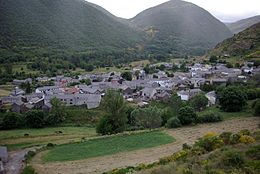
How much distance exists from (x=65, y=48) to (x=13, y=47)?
19.9 meters

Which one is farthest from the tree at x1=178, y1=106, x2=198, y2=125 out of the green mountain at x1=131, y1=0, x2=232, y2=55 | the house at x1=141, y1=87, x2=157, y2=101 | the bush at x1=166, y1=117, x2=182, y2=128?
the green mountain at x1=131, y1=0, x2=232, y2=55

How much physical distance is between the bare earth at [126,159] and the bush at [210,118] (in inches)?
82.5

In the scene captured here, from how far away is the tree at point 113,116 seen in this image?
31.4 metres

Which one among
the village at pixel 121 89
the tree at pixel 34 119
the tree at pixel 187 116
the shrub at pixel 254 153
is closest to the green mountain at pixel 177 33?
the village at pixel 121 89

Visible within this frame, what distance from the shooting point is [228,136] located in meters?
20.3

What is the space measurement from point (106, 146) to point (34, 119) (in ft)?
49.6

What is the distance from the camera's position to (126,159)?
70.2ft

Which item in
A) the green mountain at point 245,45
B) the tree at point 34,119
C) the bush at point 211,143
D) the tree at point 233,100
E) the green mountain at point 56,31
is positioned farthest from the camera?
the green mountain at point 56,31

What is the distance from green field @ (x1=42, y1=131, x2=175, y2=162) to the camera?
23.4 meters

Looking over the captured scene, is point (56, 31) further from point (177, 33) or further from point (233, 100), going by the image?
point (233, 100)

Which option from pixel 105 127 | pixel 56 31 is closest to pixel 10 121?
pixel 105 127

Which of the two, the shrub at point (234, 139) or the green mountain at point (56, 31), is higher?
the green mountain at point (56, 31)

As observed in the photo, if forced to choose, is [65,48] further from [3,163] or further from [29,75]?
[3,163]

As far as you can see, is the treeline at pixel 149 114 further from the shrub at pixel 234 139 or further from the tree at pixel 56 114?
the shrub at pixel 234 139
